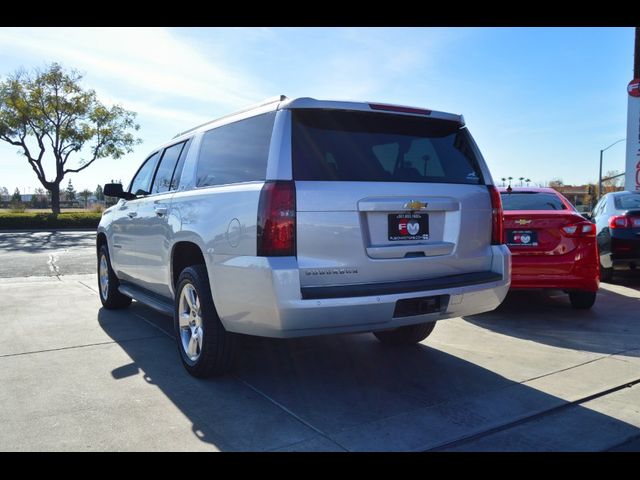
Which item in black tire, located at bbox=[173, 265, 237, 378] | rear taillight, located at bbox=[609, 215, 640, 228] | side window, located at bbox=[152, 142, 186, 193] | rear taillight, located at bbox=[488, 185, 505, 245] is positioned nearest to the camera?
black tire, located at bbox=[173, 265, 237, 378]

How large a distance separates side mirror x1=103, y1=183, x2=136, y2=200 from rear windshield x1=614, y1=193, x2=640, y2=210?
7.32m

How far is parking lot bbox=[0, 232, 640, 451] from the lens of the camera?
9.80 ft

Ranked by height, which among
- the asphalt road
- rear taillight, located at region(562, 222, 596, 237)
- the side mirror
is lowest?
the asphalt road

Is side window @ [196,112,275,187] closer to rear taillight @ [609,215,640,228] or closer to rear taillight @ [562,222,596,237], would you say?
rear taillight @ [562,222,596,237]

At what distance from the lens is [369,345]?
4.98 metres

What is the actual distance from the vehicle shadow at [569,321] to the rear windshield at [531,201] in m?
1.27

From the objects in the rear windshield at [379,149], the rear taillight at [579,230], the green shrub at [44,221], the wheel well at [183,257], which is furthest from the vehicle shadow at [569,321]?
the green shrub at [44,221]

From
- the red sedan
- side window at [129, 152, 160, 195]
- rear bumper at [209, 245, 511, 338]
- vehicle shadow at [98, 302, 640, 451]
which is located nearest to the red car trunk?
the red sedan

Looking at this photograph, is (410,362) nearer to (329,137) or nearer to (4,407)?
(329,137)

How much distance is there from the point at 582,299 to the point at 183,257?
4.80 metres

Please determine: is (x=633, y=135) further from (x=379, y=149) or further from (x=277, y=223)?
(x=277, y=223)

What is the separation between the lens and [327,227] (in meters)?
3.23

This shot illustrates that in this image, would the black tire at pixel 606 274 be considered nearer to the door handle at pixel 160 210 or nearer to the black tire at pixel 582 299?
the black tire at pixel 582 299

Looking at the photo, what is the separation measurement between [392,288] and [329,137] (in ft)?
3.49
